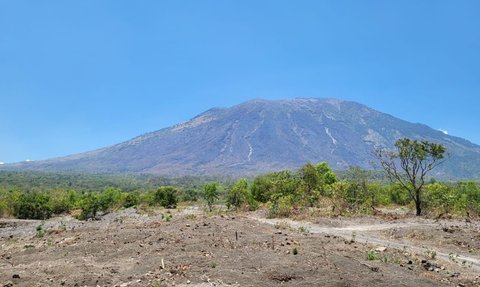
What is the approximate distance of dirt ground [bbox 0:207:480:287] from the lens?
31.8 ft

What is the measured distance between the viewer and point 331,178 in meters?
38.6

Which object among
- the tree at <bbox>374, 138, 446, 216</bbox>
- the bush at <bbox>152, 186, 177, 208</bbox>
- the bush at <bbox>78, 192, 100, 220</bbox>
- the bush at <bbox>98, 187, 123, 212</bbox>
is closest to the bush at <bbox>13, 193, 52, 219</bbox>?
the bush at <bbox>78, 192, 100, 220</bbox>

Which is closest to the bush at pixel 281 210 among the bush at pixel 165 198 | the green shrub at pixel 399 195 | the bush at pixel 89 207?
the green shrub at pixel 399 195

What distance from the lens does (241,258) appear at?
11.1 meters

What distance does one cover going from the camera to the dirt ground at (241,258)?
9680mm

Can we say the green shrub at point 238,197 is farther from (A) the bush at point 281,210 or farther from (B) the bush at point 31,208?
(B) the bush at point 31,208

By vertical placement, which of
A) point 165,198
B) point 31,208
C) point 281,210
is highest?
point 281,210

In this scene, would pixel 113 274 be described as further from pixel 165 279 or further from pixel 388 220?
pixel 388 220

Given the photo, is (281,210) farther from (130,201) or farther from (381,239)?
(130,201)

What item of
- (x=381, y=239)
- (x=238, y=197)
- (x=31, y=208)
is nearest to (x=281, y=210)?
(x=381, y=239)

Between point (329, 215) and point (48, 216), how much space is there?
2714 cm

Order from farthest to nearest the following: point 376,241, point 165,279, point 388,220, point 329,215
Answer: point 329,215 < point 388,220 < point 376,241 < point 165,279

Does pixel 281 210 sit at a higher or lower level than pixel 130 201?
higher

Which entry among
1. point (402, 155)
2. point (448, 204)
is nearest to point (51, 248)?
point (402, 155)
